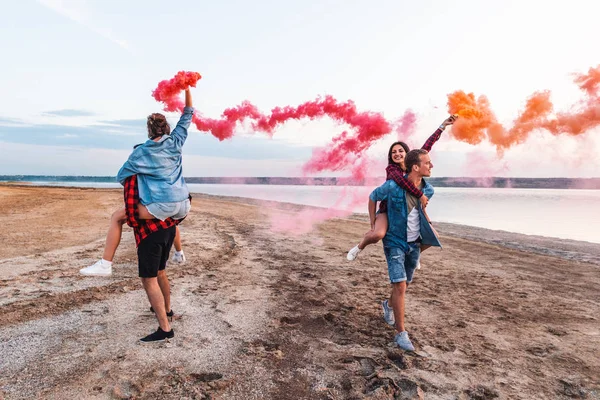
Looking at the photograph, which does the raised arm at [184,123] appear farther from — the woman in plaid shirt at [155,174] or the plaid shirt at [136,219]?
the plaid shirt at [136,219]

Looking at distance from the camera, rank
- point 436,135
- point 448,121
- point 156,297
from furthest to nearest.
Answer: point 448,121 < point 436,135 < point 156,297

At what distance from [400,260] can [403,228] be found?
34 centimetres

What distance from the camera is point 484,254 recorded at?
10656mm

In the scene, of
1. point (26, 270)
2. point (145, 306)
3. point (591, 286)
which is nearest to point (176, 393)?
point (145, 306)

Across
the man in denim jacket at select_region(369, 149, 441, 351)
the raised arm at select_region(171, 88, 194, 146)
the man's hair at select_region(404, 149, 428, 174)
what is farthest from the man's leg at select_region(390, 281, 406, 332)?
the raised arm at select_region(171, 88, 194, 146)

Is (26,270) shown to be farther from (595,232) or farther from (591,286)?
(595,232)

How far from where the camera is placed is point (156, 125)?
390cm

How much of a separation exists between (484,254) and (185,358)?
9.27 meters

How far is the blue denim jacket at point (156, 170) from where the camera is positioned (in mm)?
3766

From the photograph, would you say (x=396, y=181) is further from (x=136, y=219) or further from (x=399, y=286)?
(x=136, y=219)

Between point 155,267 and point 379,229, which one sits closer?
point 155,267

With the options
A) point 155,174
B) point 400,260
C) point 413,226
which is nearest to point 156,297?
point 155,174

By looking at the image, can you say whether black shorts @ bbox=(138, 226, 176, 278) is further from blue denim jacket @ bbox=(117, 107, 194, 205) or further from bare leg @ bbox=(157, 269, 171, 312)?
bare leg @ bbox=(157, 269, 171, 312)

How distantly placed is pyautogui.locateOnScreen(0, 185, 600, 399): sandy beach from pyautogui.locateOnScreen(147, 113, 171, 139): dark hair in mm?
2103
